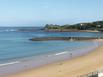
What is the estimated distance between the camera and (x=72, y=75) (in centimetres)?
1783

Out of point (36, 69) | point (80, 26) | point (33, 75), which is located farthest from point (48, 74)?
point (80, 26)

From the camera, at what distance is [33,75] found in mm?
18375

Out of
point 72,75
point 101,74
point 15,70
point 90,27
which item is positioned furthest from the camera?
point 90,27

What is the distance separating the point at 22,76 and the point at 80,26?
12866 centimetres

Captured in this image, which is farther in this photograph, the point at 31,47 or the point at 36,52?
the point at 31,47

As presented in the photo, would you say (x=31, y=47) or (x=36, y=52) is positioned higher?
(x=36, y=52)

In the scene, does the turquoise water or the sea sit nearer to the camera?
the sea

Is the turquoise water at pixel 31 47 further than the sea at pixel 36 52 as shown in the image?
Yes


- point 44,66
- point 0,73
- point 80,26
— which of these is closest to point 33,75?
point 0,73

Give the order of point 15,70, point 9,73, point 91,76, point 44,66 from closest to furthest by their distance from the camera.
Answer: point 91,76
point 9,73
point 15,70
point 44,66

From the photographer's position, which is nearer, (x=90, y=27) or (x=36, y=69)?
(x=36, y=69)

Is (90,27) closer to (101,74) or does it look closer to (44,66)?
(44,66)

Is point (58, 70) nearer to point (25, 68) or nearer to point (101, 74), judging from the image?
point (25, 68)

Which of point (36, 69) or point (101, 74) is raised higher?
point (101, 74)
